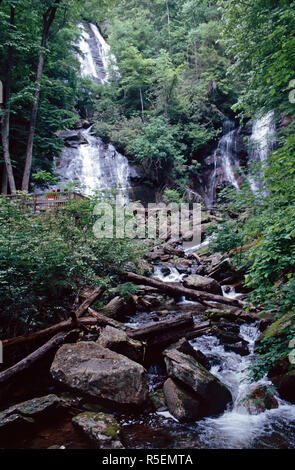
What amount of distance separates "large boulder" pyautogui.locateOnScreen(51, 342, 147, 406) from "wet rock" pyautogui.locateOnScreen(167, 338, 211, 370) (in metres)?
1.00

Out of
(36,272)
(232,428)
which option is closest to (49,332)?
(36,272)

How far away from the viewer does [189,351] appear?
4777 mm

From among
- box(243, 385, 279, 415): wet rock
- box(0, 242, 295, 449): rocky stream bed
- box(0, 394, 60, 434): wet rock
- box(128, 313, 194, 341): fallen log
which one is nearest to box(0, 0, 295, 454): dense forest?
box(243, 385, 279, 415): wet rock

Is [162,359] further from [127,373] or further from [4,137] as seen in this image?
[4,137]

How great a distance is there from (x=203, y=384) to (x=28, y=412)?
245cm

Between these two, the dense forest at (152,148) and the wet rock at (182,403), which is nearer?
the wet rock at (182,403)

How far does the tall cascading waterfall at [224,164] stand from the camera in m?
23.5

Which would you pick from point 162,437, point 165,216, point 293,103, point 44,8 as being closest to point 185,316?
point 162,437

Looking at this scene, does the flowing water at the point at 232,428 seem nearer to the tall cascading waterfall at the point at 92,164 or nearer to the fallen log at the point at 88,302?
the fallen log at the point at 88,302

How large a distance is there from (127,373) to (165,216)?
1664 cm

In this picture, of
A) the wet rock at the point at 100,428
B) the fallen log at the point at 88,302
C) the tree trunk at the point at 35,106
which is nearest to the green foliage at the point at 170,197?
the tree trunk at the point at 35,106

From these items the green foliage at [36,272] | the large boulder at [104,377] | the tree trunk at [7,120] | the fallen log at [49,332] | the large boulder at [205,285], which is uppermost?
the tree trunk at [7,120]

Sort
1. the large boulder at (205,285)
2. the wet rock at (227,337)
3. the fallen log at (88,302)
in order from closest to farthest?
the fallen log at (88,302) < the wet rock at (227,337) < the large boulder at (205,285)

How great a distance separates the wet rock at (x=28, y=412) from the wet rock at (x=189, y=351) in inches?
82.1
